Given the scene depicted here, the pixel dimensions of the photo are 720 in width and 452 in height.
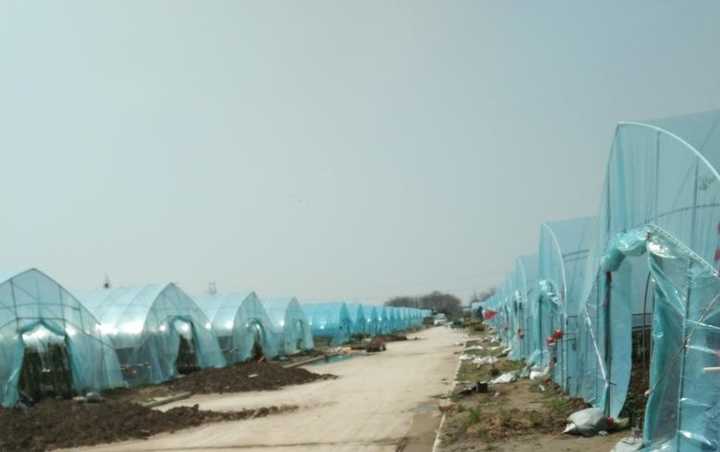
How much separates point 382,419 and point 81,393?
1220 cm

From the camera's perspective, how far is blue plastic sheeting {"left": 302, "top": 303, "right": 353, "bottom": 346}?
217 feet

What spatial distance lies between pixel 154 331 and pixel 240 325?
9876mm

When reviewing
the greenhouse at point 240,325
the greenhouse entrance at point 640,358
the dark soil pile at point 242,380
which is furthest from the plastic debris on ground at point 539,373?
the greenhouse at point 240,325

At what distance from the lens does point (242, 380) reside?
2681 centimetres

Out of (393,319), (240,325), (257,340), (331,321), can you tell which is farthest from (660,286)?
(393,319)

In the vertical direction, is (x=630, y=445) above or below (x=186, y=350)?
below

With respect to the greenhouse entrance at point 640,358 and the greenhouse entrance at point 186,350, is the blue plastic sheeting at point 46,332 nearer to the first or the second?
the greenhouse entrance at point 186,350

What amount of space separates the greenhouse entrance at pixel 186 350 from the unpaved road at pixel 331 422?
8.29 m

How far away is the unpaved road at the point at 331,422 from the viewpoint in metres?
13.2

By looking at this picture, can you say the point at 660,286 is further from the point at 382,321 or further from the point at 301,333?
the point at 382,321

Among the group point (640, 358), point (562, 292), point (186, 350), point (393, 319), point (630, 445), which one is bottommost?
point (393, 319)

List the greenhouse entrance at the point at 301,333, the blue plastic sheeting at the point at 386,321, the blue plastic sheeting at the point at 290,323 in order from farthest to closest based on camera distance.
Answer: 1. the blue plastic sheeting at the point at 386,321
2. the greenhouse entrance at the point at 301,333
3. the blue plastic sheeting at the point at 290,323

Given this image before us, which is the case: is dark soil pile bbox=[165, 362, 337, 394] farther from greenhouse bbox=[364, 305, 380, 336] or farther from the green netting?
greenhouse bbox=[364, 305, 380, 336]

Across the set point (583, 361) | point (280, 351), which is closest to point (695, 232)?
point (583, 361)
